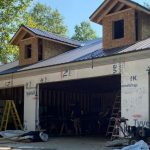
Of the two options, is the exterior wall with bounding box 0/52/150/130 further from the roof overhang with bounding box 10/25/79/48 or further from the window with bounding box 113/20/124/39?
the roof overhang with bounding box 10/25/79/48

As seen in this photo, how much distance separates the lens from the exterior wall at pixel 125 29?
68.0 feet

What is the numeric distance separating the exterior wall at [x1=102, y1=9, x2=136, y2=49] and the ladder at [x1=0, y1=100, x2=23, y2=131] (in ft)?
25.8

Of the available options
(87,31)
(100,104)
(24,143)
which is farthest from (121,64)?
(87,31)

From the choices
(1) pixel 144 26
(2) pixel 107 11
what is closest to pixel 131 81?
(1) pixel 144 26

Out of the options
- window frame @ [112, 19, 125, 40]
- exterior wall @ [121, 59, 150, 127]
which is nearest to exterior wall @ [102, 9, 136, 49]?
window frame @ [112, 19, 125, 40]

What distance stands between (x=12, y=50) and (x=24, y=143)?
67.2ft

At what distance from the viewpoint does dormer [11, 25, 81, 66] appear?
26281 millimetres

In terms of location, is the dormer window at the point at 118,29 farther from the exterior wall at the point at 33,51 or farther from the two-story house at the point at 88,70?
the exterior wall at the point at 33,51

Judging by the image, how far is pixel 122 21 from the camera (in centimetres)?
2161

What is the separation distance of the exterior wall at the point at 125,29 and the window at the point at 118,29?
184 millimetres

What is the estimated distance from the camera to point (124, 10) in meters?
21.3

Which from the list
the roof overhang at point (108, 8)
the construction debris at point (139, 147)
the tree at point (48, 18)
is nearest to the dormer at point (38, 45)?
the roof overhang at point (108, 8)

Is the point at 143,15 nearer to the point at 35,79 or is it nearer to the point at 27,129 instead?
the point at 35,79

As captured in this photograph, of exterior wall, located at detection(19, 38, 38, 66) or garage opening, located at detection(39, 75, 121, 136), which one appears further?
garage opening, located at detection(39, 75, 121, 136)
